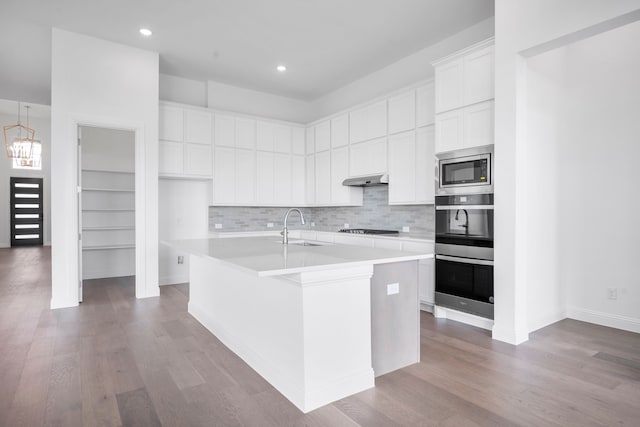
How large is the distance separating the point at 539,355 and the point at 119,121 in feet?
17.0

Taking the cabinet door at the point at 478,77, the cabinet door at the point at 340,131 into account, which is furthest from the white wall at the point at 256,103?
the cabinet door at the point at 478,77

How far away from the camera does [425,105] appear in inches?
170

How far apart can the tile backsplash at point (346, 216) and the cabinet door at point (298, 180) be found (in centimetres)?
38

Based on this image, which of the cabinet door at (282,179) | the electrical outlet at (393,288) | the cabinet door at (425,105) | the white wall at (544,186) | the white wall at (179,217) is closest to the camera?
the electrical outlet at (393,288)

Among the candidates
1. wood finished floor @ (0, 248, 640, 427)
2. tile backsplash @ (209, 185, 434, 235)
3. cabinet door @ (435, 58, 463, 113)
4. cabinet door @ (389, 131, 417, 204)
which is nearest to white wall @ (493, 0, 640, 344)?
wood finished floor @ (0, 248, 640, 427)

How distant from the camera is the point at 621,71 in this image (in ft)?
11.5

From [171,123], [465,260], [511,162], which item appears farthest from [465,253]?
[171,123]

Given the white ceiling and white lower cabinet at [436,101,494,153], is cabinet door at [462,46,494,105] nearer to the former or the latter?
white lower cabinet at [436,101,494,153]

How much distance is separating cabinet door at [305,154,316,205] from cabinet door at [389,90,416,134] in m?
1.90

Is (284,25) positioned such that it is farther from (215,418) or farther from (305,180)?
(215,418)

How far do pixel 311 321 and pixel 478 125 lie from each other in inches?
100

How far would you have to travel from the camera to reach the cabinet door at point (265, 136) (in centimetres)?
607

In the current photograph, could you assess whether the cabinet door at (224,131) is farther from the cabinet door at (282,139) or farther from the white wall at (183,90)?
the cabinet door at (282,139)

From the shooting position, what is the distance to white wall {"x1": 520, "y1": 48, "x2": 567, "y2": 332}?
337 centimetres
